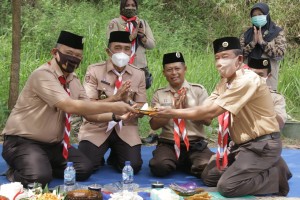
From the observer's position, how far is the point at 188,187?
4906 mm

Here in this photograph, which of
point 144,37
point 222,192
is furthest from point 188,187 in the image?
point 144,37

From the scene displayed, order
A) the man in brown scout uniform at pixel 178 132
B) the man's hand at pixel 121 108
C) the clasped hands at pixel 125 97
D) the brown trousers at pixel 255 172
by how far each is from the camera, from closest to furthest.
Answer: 1. the brown trousers at pixel 255 172
2. the man's hand at pixel 121 108
3. the clasped hands at pixel 125 97
4. the man in brown scout uniform at pixel 178 132

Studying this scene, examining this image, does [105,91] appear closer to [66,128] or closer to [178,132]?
[66,128]

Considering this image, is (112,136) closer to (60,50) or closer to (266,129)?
(60,50)

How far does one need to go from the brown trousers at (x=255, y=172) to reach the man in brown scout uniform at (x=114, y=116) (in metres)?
1.16

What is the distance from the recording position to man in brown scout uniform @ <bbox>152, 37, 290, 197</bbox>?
15.9 ft

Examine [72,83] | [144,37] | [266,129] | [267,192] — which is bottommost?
[267,192]

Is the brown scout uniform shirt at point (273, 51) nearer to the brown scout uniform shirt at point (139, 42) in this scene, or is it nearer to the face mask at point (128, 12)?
the brown scout uniform shirt at point (139, 42)

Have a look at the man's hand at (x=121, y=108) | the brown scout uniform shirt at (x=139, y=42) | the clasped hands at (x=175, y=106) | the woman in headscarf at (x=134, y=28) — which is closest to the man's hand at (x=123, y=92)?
the man's hand at (x=121, y=108)

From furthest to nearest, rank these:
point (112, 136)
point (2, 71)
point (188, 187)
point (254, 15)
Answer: point (2, 71), point (254, 15), point (112, 136), point (188, 187)

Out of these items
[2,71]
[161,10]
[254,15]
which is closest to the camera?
[254,15]

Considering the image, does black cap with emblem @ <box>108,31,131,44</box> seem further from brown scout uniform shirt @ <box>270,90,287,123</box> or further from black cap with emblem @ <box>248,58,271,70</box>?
brown scout uniform shirt @ <box>270,90,287,123</box>

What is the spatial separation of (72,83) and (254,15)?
2396 mm

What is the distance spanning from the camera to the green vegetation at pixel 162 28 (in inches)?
367
